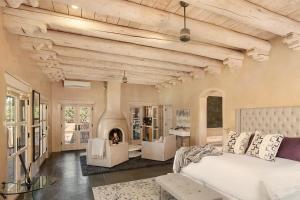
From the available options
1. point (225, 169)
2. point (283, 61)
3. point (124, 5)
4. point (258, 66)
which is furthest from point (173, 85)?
point (124, 5)

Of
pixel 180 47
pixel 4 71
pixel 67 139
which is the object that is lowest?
pixel 67 139

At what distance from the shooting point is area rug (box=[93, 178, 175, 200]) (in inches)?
138

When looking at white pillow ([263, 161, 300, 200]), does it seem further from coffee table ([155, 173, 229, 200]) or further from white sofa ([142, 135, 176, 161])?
white sofa ([142, 135, 176, 161])

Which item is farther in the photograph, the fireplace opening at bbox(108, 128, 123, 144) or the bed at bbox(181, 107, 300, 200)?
the fireplace opening at bbox(108, 128, 123, 144)

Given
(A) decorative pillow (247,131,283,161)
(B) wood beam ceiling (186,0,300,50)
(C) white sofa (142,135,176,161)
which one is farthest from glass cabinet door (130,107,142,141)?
(B) wood beam ceiling (186,0,300,50)

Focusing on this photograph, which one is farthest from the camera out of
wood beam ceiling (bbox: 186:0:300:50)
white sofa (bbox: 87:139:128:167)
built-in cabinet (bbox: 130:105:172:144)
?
built-in cabinet (bbox: 130:105:172:144)

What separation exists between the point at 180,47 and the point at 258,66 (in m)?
1.82

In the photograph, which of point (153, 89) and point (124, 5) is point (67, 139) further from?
point (124, 5)

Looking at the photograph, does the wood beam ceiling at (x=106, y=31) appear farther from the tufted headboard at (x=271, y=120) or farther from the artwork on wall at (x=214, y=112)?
the artwork on wall at (x=214, y=112)

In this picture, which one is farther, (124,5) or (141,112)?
(141,112)

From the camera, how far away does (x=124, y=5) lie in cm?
249

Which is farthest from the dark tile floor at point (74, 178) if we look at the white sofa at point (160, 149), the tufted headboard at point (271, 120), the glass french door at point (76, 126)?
the tufted headboard at point (271, 120)

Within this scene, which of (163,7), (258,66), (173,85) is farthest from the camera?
(173,85)

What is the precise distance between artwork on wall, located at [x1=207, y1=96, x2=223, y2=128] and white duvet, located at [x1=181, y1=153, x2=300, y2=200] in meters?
5.60
